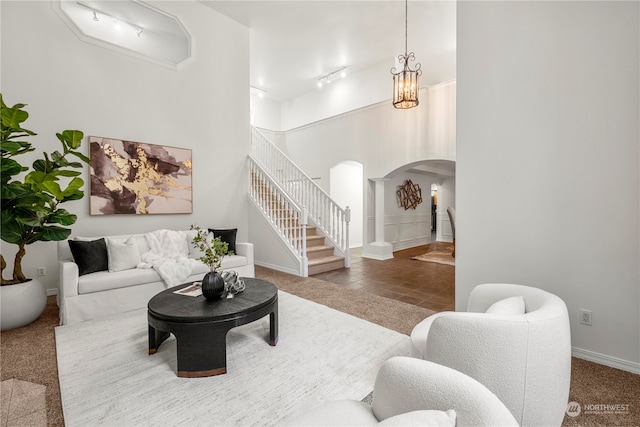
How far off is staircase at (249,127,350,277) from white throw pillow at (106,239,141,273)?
235 cm

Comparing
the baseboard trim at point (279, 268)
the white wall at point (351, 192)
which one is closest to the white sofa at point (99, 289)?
the baseboard trim at point (279, 268)

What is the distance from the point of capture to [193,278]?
389cm

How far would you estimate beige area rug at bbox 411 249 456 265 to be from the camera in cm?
648

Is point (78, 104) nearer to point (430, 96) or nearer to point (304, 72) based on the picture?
point (304, 72)

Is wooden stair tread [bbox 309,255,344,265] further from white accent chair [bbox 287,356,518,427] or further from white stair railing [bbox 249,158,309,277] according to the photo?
white accent chair [bbox 287,356,518,427]

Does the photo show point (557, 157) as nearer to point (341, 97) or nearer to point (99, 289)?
point (99, 289)

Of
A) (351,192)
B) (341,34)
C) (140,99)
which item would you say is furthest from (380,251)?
(140,99)

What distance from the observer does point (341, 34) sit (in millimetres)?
6113

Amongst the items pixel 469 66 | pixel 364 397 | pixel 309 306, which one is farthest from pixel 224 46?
pixel 364 397

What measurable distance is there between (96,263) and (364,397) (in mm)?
3274

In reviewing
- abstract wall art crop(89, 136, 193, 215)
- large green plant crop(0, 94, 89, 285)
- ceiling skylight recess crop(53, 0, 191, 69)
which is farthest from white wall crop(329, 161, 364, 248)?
large green plant crop(0, 94, 89, 285)

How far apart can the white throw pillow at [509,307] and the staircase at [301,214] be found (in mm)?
3631

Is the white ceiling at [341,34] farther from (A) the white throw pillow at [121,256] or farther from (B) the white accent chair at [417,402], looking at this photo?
(B) the white accent chair at [417,402]

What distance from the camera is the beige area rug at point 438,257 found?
6.48 meters
